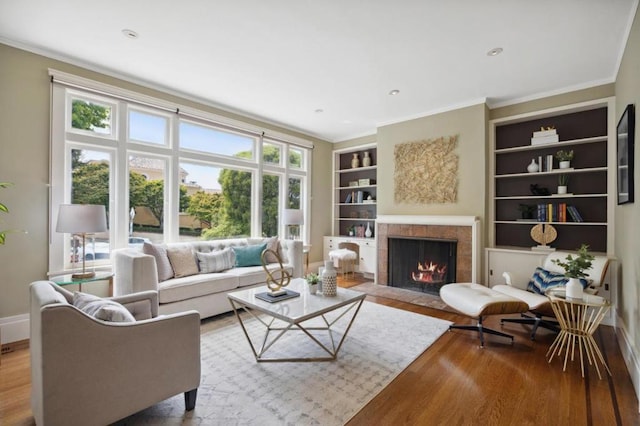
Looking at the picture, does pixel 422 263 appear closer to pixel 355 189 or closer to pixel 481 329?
pixel 481 329

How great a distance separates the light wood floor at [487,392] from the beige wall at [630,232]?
15.6 inches

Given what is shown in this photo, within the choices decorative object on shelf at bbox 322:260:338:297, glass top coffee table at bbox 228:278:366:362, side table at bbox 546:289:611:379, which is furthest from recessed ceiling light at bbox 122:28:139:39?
side table at bbox 546:289:611:379

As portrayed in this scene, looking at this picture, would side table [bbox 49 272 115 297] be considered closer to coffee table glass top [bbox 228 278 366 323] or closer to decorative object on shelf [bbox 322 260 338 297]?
coffee table glass top [bbox 228 278 366 323]

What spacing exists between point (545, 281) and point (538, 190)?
1479mm

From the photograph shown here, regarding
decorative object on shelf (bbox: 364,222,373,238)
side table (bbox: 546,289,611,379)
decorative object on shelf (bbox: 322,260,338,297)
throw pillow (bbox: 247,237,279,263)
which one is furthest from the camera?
decorative object on shelf (bbox: 364,222,373,238)

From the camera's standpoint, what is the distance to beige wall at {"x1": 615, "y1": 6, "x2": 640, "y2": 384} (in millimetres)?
2174

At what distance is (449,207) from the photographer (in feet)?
14.4

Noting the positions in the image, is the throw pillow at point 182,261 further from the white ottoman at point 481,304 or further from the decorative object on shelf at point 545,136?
the decorative object on shelf at point 545,136

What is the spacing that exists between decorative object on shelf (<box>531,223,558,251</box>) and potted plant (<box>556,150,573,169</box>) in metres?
0.78

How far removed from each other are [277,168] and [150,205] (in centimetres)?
223

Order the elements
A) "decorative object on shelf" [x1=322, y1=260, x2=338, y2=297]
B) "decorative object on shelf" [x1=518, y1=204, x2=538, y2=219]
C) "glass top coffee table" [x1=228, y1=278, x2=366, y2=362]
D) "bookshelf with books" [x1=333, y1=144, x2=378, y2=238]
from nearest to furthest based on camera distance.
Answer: "glass top coffee table" [x1=228, y1=278, x2=366, y2=362] < "decorative object on shelf" [x1=322, y1=260, x2=338, y2=297] < "decorative object on shelf" [x1=518, y1=204, x2=538, y2=219] < "bookshelf with books" [x1=333, y1=144, x2=378, y2=238]

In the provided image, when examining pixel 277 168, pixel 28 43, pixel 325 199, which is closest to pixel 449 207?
pixel 325 199

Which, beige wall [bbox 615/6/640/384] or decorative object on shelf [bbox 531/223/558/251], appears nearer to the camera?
beige wall [bbox 615/6/640/384]

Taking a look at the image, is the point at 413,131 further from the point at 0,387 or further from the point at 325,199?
the point at 0,387
